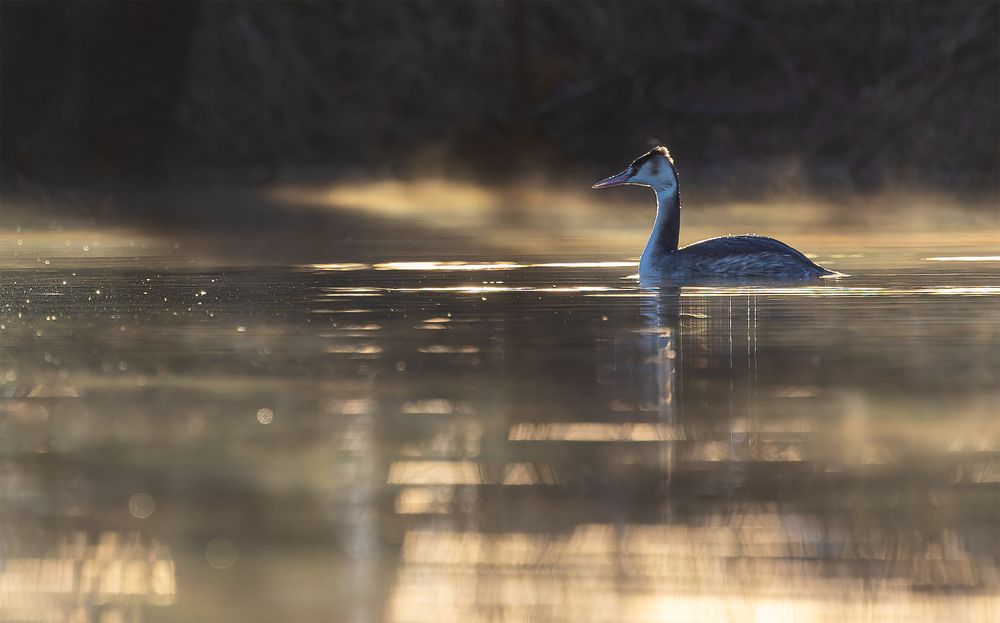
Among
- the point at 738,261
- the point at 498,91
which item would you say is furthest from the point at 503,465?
the point at 498,91

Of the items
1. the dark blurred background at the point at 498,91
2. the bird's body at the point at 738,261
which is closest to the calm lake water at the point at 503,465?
the bird's body at the point at 738,261

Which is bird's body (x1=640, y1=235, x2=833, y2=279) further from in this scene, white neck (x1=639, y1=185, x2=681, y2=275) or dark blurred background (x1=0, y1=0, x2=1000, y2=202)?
dark blurred background (x1=0, y1=0, x2=1000, y2=202)

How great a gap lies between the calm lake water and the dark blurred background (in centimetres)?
2738

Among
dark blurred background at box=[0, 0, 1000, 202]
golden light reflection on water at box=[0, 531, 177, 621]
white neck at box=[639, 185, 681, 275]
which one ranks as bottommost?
golden light reflection on water at box=[0, 531, 177, 621]

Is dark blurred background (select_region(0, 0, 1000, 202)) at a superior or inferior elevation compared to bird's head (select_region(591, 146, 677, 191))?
superior

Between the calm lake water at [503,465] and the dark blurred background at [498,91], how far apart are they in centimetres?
2738

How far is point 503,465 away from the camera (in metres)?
7.56

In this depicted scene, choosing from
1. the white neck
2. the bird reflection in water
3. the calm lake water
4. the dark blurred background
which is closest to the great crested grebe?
the white neck

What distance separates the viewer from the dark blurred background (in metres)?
41.7

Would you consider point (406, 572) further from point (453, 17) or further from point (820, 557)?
point (453, 17)

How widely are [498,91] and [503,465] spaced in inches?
1422

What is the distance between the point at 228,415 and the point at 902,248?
13509 mm

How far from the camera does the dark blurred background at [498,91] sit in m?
41.7

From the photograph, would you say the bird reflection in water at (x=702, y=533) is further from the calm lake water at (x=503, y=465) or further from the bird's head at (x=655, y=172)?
the bird's head at (x=655, y=172)
